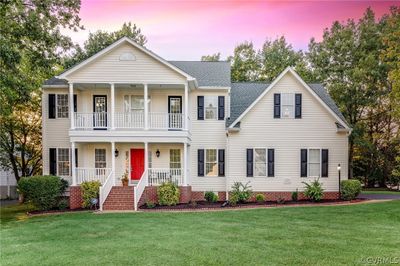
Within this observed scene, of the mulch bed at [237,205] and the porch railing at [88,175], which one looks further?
the porch railing at [88,175]

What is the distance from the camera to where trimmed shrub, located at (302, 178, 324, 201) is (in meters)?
17.8

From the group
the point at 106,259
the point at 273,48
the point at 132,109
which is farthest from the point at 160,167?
the point at 273,48

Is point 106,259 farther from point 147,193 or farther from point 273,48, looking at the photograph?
point 273,48

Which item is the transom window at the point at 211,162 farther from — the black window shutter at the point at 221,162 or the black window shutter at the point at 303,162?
the black window shutter at the point at 303,162

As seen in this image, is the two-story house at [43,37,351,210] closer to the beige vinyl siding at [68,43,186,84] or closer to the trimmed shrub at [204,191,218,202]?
the beige vinyl siding at [68,43,186,84]

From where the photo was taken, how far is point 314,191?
1778cm

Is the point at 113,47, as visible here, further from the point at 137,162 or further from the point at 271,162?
the point at 271,162

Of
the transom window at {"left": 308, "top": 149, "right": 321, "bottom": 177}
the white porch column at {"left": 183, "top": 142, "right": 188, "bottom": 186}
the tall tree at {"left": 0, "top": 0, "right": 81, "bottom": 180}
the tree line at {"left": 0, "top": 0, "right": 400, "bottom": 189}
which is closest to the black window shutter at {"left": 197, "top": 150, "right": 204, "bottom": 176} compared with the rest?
the white porch column at {"left": 183, "top": 142, "right": 188, "bottom": 186}

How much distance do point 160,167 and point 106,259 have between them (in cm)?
1196

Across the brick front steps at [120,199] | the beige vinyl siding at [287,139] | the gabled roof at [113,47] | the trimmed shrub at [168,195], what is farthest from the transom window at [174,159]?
the gabled roof at [113,47]

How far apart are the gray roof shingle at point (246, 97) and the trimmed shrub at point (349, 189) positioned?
3925mm

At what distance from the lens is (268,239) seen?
30.8 ft

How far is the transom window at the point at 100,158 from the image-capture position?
776 inches

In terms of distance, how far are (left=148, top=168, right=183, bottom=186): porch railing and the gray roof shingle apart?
430 cm
